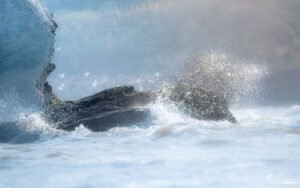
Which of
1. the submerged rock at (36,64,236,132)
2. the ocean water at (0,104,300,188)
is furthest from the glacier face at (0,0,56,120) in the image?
the ocean water at (0,104,300,188)

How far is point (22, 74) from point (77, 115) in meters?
4.29

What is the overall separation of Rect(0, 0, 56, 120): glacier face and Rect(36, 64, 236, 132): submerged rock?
1533 millimetres

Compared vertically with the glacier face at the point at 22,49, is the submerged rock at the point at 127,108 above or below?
below

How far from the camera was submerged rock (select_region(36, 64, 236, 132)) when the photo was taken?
15859 mm

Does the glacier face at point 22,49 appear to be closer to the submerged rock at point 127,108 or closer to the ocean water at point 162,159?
the submerged rock at point 127,108

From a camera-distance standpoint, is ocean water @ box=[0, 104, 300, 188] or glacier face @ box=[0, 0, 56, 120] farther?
glacier face @ box=[0, 0, 56, 120]

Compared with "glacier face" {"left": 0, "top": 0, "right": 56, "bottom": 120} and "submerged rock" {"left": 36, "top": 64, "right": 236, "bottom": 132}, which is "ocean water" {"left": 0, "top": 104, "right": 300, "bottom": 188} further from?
"glacier face" {"left": 0, "top": 0, "right": 56, "bottom": 120}

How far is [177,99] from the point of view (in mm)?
17781

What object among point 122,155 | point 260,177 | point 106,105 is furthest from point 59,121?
point 260,177

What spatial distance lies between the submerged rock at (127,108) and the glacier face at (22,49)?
153 centimetres

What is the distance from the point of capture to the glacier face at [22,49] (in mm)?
19781

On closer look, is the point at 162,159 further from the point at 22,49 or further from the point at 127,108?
the point at 22,49

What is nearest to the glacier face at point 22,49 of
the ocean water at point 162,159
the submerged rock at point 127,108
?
the submerged rock at point 127,108

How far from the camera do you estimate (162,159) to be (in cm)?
884
